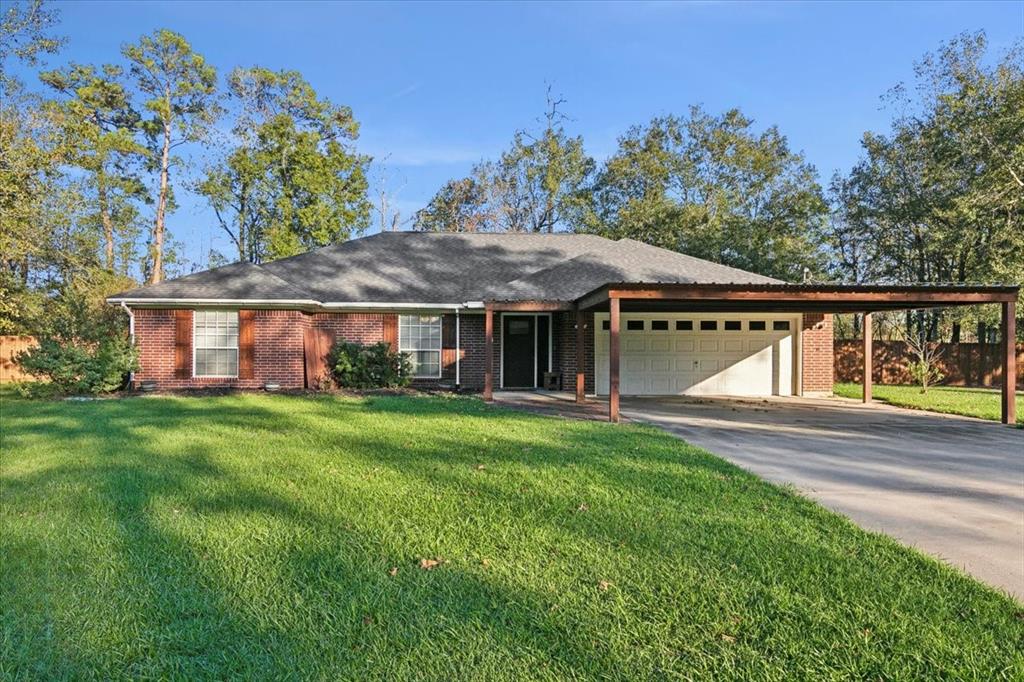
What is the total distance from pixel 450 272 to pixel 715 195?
1865 cm

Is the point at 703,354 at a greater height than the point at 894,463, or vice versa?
the point at 703,354

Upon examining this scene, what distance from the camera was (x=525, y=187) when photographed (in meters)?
32.9

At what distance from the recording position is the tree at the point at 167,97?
27219mm

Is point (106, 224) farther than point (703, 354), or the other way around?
point (106, 224)

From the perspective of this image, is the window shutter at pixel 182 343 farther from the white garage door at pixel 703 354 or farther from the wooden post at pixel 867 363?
the wooden post at pixel 867 363

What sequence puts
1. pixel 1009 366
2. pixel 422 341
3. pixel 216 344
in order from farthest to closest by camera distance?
pixel 422 341 < pixel 216 344 < pixel 1009 366

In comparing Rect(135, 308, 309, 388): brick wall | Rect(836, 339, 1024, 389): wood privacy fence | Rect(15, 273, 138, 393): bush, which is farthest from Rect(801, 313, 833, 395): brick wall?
Rect(15, 273, 138, 393): bush

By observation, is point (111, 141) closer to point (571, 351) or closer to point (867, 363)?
point (571, 351)

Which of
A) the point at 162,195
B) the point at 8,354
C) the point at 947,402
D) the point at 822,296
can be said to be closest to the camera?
the point at 822,296

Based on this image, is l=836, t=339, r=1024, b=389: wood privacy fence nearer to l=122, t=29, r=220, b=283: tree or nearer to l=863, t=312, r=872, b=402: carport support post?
l=863, t=312, r=872, b=402: carport support post

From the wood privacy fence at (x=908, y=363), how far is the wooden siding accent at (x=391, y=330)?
1577 centimetres

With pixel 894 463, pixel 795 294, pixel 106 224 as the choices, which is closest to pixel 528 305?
pixel 795 294

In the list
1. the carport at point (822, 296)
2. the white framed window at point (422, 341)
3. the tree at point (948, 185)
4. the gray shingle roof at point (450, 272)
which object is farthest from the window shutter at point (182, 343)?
the tree at point (948, 185)

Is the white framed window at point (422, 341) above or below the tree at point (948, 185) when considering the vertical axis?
below
